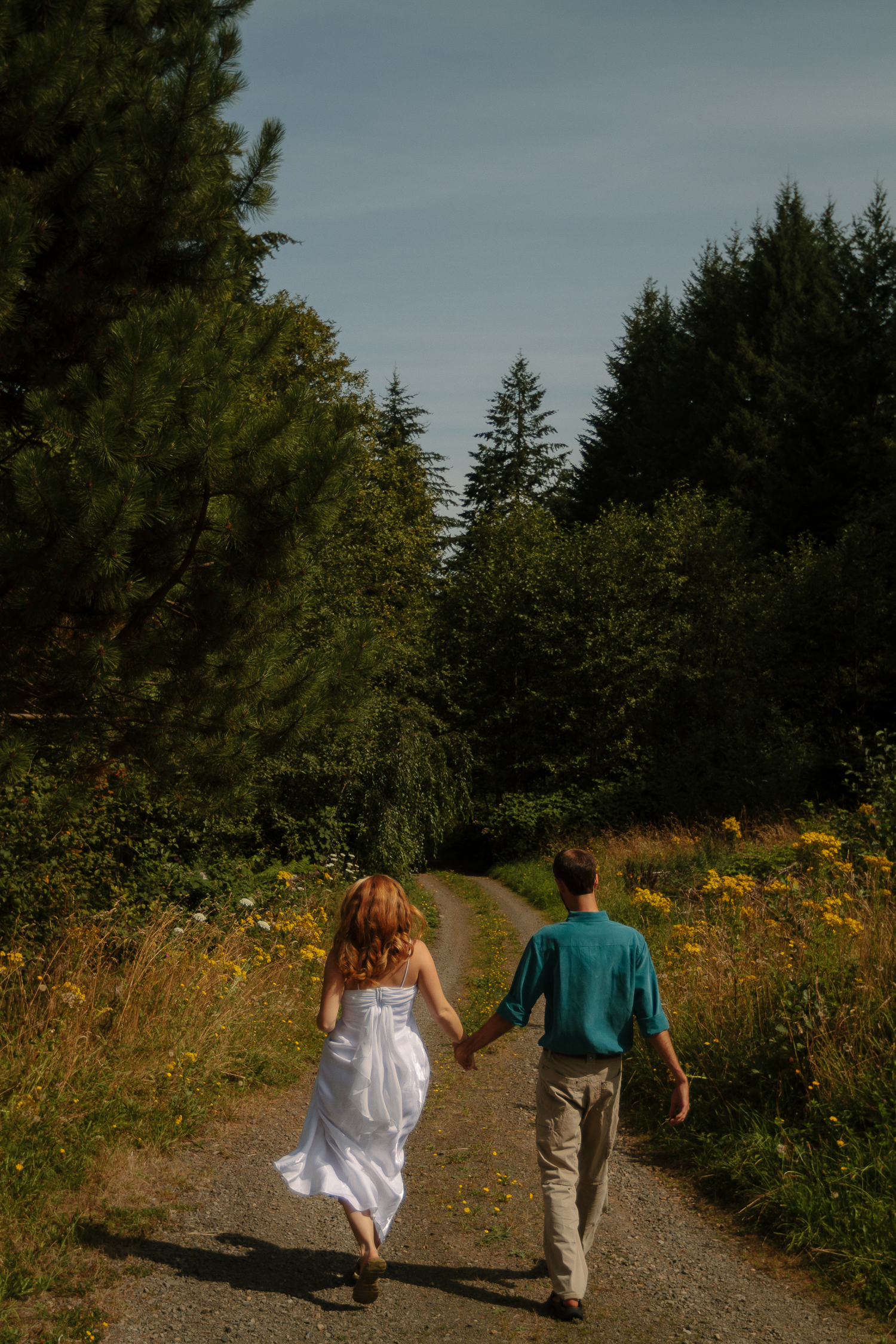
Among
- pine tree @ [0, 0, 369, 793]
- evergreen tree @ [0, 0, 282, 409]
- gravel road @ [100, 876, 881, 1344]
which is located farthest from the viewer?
evergreen tree @ [0, 0, 282, 409]

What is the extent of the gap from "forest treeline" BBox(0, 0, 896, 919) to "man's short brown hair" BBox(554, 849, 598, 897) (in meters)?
3.00

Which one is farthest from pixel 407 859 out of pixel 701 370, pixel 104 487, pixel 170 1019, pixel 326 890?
pixel 701 370

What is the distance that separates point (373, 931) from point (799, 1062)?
2.87m

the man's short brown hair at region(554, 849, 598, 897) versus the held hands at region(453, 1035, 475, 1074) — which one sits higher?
the man's short brown hair at region(554, 849, 598, 897)

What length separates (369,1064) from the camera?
3854mm

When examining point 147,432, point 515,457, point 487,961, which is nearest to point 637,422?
point 515,457

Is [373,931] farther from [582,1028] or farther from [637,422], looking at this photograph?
[637,422]

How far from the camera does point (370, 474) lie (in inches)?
997

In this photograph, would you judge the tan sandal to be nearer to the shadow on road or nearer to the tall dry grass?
the shadow on road

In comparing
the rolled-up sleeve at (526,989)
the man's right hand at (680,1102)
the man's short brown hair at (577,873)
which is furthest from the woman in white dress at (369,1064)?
the man's right hand at (680,1102)

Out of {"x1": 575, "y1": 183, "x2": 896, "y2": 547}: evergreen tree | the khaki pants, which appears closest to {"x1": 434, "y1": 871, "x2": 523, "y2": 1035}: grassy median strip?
the khaki pants

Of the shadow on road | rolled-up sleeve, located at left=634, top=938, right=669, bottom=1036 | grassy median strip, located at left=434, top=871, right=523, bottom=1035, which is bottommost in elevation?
grassy median strip, located at left=434, top=871, right=523, bottom=1035

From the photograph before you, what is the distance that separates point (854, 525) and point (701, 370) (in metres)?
15.9

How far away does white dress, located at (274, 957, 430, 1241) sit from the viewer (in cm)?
382
